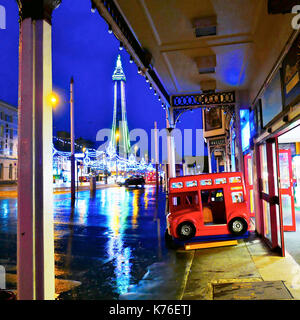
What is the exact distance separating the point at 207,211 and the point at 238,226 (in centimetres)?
115

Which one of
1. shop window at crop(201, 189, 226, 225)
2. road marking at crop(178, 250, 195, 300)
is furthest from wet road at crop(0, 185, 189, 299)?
shop window at crop(201, 189, 226, 225)

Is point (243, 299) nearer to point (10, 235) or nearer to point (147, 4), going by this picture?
point (147, 4)

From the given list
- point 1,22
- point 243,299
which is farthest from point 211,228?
point 1,22

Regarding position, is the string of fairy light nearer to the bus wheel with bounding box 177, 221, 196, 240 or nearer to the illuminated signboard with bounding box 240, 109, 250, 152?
the illuminated signboard with bounding box 240, 109, 250, 152

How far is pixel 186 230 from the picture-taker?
7.62m

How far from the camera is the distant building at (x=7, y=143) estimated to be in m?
67.4

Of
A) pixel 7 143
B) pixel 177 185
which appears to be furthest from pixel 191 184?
pixel 7 143

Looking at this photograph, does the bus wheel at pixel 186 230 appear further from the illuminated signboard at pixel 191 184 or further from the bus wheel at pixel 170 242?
the illuminated signboard at pixel 191 184

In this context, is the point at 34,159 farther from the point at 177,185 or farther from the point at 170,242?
the point at 170,242

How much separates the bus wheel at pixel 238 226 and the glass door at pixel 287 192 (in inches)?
76.1

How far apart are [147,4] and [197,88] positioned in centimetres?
582

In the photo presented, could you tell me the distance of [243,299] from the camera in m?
4.32

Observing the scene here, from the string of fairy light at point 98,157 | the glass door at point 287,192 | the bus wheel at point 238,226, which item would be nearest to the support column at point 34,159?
the bus wheel at point 238,226

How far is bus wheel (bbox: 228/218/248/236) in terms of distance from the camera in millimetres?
7711
